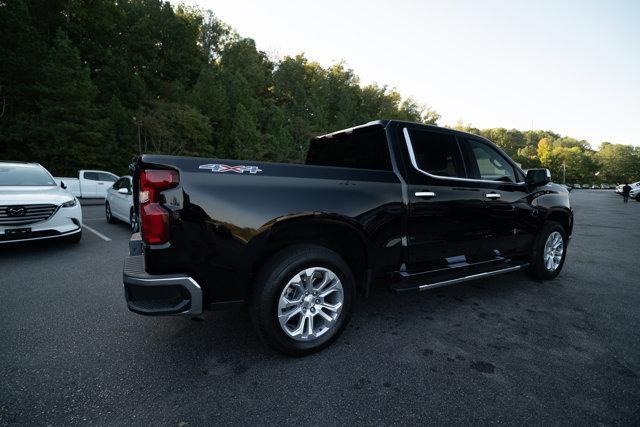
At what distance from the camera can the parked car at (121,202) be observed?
764 centimetres

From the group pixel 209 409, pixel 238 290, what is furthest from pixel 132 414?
pixel 238 290

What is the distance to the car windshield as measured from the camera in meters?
5.77

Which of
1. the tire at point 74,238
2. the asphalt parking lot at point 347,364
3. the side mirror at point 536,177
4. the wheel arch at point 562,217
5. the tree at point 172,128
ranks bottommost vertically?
the asphalt parking lot at point 347,364

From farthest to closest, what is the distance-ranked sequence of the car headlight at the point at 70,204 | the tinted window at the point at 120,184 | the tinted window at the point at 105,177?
the tinted window at the point at 105,177
the tinted window at the point at 120,184
the car headlight at the point at 70,204

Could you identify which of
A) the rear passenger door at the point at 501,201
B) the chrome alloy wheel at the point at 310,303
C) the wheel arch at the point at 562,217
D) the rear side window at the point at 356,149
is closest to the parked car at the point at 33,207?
the rear side window at the point at 356,149

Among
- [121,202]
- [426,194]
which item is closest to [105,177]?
[121,202]

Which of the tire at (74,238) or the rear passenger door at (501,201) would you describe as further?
the tire at (74,238)

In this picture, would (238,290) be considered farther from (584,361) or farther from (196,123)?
(196,123)

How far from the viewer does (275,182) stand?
7.56 ft

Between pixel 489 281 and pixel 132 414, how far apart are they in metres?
4.19

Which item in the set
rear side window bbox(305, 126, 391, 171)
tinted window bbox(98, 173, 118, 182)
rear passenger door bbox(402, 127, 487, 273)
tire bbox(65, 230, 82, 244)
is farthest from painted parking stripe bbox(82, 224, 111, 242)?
tinted window bbox(98, 173, 118, 182)

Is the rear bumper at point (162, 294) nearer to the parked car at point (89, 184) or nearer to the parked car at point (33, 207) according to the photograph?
the parked car at point (33, 207)

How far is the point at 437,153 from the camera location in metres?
3.29

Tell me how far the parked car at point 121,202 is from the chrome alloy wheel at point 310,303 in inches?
248
